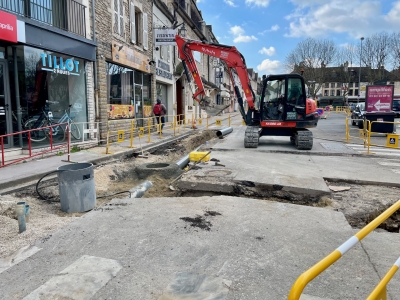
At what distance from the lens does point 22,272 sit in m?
2.97

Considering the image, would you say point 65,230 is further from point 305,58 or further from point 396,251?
point 305,58

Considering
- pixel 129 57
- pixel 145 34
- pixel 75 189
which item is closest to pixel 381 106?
pixel 145 34

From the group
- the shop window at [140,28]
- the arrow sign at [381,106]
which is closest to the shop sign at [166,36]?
the shop window at [140,28]

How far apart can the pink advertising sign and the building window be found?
44.4 feet

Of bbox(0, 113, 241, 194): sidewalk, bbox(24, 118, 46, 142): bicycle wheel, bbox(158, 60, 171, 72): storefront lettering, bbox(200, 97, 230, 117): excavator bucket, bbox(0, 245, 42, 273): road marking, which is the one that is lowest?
bbox(0, 245, 42, 273): road marking

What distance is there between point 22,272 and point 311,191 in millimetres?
4703

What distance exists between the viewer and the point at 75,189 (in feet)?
15.9

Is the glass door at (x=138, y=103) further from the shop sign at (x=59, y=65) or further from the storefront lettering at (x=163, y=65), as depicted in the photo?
the shop sign at (x=59, y=65)

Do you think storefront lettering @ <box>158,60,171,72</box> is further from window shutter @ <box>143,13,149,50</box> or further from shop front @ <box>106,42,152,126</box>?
window shutter @ <box>143,13,149,50</box>

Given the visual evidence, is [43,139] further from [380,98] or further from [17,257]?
[380,98]

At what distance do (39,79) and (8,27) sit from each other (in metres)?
1.88

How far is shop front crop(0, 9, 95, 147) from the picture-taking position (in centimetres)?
818

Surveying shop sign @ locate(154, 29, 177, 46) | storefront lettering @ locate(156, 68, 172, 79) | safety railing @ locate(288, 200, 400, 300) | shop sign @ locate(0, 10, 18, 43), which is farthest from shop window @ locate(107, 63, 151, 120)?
safety railing @ locate(288, 200, 400, 300)

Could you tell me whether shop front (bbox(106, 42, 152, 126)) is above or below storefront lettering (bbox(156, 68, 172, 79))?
below
